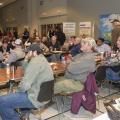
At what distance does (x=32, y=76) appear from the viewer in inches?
99.3

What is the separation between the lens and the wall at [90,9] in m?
8.62

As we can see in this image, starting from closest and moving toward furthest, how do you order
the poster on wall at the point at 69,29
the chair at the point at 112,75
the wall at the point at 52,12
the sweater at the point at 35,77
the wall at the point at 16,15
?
the sweater at the point at 35,77 → the chair at the point at 112,75 → the poster on wall at the point at 69,29 → the wall at the point at 52,12 → the wall at the point at 16,15

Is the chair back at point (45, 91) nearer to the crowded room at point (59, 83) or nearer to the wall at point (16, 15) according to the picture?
the crowded room at point (59, 83)

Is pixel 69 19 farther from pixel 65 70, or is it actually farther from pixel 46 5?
pixel 65 70

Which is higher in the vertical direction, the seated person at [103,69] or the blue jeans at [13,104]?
the seated person at [103,69]

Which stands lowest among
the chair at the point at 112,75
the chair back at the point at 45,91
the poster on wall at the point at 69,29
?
the chair at the point at 112,75

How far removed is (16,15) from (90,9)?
849 centimetres

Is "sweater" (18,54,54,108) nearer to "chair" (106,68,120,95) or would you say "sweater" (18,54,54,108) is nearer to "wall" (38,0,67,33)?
"chair" (106,68,120,95)

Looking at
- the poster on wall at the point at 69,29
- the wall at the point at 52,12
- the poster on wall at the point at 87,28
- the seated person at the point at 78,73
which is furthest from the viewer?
the wall at the point at 52,12

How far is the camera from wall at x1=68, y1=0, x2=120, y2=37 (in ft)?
28.3

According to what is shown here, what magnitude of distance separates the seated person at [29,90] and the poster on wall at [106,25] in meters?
6.35

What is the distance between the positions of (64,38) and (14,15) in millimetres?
8955

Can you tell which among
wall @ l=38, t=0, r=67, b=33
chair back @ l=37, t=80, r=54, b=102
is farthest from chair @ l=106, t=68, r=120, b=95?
wall @ l=38, t=0, r=67, b=33

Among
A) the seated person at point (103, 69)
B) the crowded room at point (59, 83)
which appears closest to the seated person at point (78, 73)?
the crowded room at point (59, 83)
